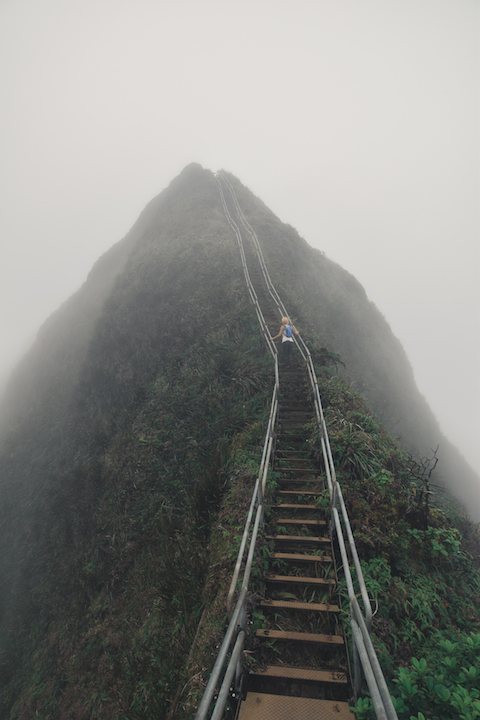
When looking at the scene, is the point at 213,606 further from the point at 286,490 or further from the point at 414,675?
the point at 414,675

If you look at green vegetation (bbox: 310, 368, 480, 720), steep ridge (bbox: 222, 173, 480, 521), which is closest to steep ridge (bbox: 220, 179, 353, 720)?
green vegetation (bbox: 310, 368, 480, 720)

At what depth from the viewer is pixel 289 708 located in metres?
3.47

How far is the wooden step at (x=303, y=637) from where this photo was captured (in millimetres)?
4031

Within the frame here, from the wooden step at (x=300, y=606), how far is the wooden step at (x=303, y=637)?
12.4 inches

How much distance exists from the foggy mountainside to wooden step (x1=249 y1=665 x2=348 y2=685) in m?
0.60

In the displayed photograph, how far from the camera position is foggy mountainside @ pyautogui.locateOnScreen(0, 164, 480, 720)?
525 cm

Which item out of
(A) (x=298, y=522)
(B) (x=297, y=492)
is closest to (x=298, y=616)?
(A) (x=298, y=522)

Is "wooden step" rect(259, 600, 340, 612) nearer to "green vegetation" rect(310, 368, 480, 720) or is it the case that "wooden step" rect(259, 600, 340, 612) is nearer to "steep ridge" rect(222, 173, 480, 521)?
"green vegetation" rect(310, 368, 480, 720)

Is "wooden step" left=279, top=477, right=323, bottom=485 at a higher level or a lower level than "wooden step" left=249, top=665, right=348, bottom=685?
higher

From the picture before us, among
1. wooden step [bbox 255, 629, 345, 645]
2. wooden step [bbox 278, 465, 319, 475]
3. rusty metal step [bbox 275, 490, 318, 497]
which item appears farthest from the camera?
wooden step [bbox 278, 465, 319, 475]

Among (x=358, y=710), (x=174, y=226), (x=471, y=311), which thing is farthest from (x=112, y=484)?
(x=471, y=311)

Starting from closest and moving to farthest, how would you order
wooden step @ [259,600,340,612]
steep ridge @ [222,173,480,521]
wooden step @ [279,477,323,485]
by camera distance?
wooden step @ [259,600,340,612]
wooden step @ [279,477,323,485]
steep ridge @ [222,173,480,521]

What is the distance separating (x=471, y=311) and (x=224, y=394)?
236039mm

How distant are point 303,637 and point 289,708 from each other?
0.71m
